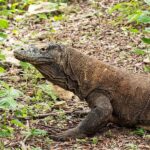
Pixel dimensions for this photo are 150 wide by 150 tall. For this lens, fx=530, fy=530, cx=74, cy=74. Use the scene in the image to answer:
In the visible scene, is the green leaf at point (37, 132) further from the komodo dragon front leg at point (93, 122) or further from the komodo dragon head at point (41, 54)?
the komodo dragon head at point (41, 54)

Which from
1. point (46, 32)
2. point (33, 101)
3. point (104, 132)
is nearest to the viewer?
point (104, 132)

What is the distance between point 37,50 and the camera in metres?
5.85

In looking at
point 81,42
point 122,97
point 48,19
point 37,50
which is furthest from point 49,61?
point 48,19

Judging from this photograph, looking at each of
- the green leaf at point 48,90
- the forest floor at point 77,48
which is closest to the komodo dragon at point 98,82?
the forest floor at point 77,48

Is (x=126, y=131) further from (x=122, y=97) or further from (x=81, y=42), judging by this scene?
(x=81, y=42)

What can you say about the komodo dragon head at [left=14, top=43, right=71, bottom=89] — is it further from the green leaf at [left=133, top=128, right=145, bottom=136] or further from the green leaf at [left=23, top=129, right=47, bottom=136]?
the green leaf at [left=133, top=128, right=145, bottom=136]

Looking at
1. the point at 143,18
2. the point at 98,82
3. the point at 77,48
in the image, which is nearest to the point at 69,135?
the point at 98,82

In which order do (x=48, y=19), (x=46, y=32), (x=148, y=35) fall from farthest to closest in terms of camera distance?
(x=48, y=19), (x=46, y=32), (x=148, y=35)

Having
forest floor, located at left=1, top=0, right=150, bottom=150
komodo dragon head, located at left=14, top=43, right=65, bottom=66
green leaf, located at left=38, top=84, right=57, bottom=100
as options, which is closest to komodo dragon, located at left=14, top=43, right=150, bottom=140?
komodo dragon head, located at left=14, top=43, right=65, bottom=66

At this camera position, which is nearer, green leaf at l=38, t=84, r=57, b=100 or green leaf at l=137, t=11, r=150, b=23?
green leaf at l=137, t=11, r=150, b=23

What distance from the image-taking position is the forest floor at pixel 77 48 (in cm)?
543

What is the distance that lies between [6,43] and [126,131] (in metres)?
3.84

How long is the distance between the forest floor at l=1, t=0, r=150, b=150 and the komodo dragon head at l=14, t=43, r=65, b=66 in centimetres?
70

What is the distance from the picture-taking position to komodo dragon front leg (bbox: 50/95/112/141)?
18.4 feet
